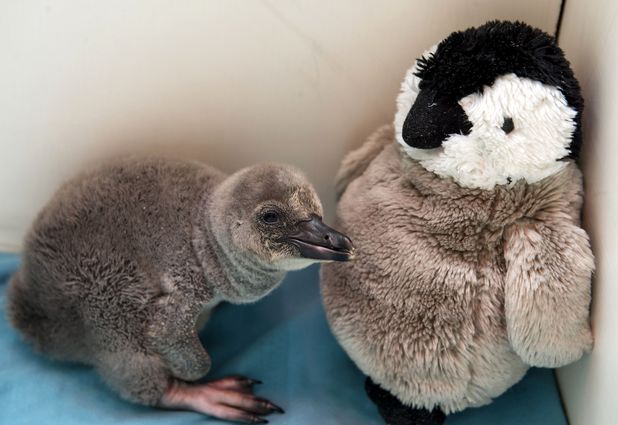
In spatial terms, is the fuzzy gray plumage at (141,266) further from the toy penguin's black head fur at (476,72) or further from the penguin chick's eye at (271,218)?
the toy penguin's black head fur at (476,72)

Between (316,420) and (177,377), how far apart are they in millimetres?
243

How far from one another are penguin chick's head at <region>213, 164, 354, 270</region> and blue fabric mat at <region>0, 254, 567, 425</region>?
0.30m

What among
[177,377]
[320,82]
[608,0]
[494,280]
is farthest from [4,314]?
[608,0]

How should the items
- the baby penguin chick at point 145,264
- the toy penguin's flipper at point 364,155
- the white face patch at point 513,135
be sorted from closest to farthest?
the white face patch at point 513,135 < the baby penguin chick at point 145,264 < the toy penguin's flipper at point 364,155

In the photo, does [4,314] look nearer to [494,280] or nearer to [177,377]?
[177,377]

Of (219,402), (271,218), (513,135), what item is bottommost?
(219,402)

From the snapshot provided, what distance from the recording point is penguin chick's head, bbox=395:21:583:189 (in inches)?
31.2

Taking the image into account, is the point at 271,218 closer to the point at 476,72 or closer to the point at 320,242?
the point at 320,242

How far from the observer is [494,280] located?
2.82ft

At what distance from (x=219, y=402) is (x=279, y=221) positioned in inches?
14.3

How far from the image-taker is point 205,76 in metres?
1.08

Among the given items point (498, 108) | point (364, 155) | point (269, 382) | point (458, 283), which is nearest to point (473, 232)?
point (458, 283)

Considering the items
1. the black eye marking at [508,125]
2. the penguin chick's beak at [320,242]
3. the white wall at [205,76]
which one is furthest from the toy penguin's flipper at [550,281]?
the white wall at [205,76]

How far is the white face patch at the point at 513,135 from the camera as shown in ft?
2.59
